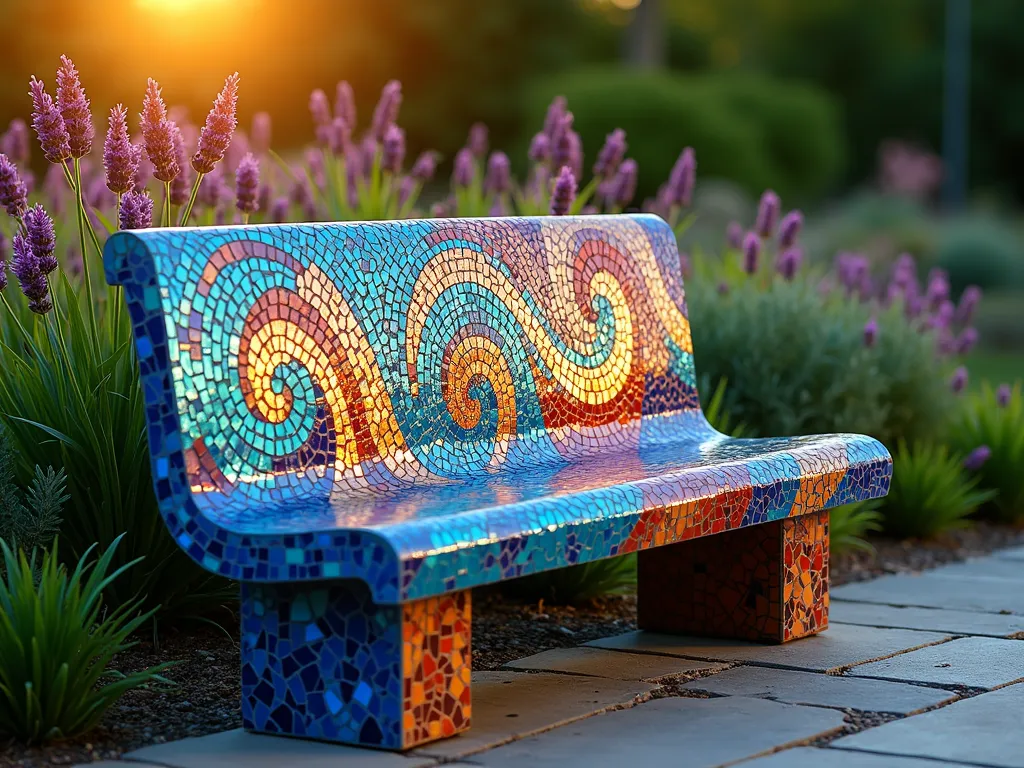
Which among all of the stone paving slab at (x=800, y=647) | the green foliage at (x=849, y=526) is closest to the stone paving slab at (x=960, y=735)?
the stone paving slab at (x=800, y=647)

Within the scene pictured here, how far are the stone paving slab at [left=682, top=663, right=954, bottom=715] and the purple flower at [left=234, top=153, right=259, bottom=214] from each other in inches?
72.2

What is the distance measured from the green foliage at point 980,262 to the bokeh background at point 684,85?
26 mm

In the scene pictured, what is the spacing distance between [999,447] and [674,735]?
3980mm

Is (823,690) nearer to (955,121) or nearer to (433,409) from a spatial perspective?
(433,409)

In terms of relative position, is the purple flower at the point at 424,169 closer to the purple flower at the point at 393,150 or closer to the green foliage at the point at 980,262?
the purple flower at the point at 393,150

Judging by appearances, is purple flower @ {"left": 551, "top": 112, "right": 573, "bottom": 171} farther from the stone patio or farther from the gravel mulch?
the stone patio

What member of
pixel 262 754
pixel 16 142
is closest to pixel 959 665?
pixel 262 754

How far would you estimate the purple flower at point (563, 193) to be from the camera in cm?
523

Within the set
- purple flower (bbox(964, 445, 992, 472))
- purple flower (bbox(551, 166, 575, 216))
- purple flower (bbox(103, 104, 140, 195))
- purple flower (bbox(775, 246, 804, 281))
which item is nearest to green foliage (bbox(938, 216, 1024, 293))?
purple flower (bbox(964, 445, 992, 472))

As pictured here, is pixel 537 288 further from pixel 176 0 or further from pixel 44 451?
pixel 176 0

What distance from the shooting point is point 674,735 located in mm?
3596

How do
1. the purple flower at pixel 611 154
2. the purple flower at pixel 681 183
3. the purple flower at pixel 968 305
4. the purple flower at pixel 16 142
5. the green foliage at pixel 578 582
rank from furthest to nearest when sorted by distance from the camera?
the purple flower at pixel 968 305
the purple flower at pixel 681 183
the purple flower at pixel 611 154
the purple flower at pixel 16 142
the green foliage at pixel 578 582

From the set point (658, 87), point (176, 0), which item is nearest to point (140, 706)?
point (658, 87)

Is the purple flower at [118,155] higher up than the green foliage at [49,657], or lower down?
higher up
